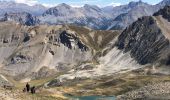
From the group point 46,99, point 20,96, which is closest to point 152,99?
point 46,99

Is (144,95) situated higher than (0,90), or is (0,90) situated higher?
(0,90)

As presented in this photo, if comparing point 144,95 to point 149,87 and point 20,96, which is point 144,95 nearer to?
point 149,87

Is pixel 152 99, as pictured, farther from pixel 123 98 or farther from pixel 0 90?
pixel 0 90

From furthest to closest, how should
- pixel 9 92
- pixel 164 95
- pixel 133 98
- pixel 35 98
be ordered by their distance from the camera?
pixel 133 98, pixel 164 95, pixel 35 98, pixel 9 92

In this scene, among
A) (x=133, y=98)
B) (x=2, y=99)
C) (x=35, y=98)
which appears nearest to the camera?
(x=2, y=99)

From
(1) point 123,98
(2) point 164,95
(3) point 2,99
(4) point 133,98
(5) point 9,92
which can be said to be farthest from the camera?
(1) point 123,98

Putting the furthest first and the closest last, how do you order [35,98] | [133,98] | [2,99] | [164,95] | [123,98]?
1. [123,98]
2. [133,98]
3. [164,95]
4. [35,98]
5. [2,99]

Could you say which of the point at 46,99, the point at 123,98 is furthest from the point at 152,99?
the point at 46,99

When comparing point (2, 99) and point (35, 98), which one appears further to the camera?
point (35, 98)

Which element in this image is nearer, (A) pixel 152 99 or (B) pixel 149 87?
(A) pixel 152 99
